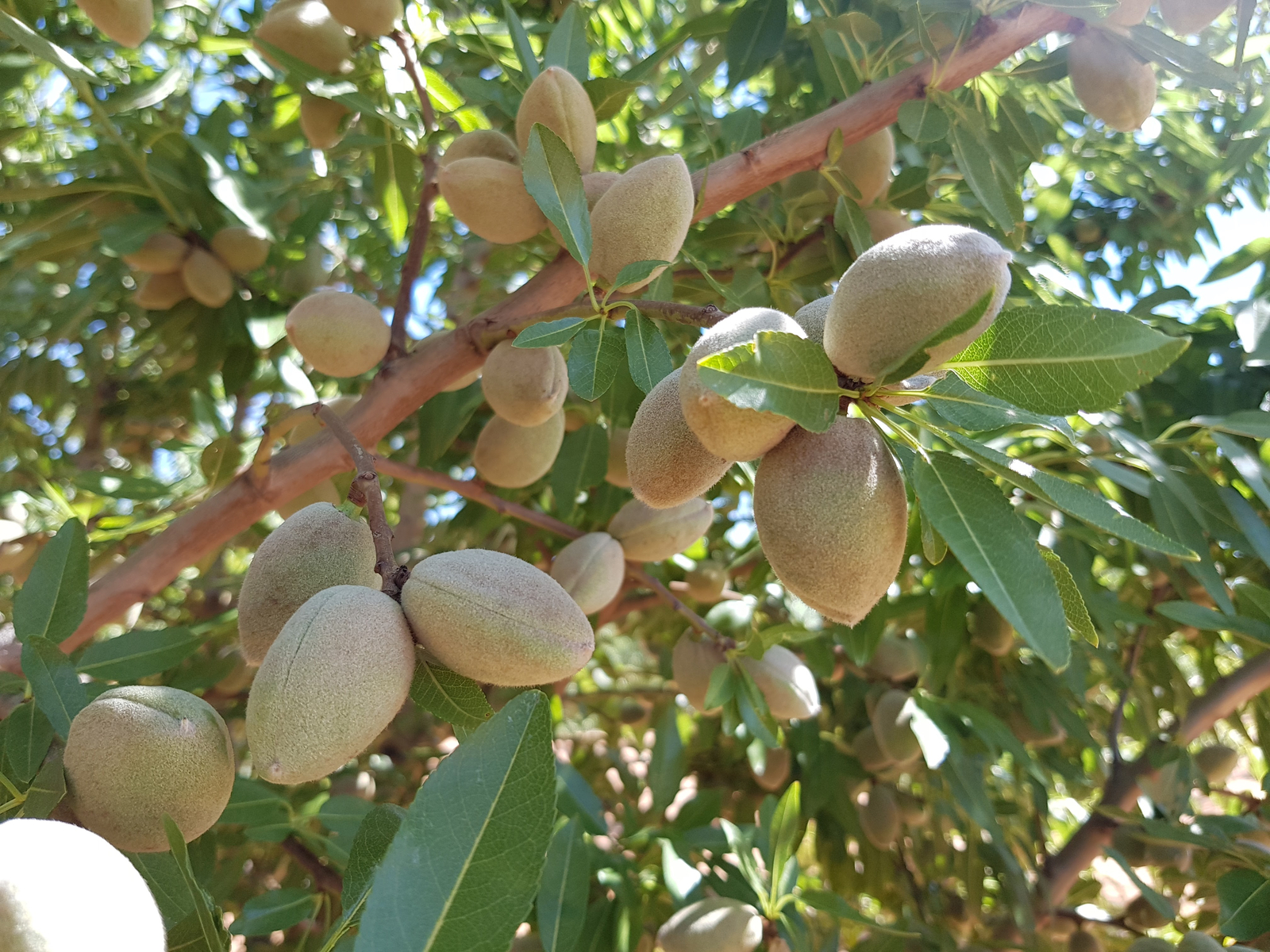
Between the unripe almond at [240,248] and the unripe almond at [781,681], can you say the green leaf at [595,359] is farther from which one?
the unripe almond at [240,248]

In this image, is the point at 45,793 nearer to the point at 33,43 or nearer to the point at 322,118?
the point at 33,43

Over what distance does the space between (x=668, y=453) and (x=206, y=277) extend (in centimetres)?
132

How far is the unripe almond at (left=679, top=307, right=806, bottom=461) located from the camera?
591mm

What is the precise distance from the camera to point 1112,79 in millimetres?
1213

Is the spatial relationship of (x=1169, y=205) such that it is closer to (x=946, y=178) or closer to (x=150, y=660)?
(x=946, y=178)

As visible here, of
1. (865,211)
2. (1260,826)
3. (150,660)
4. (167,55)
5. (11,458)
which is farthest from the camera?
(11,458)

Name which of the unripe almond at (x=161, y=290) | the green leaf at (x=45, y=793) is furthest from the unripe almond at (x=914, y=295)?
the unripe almond at (x=161, y=290)

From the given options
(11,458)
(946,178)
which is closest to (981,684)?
(946,178)

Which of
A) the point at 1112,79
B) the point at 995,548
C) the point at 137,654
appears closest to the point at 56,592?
the point at 137,654

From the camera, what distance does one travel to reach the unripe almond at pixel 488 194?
1098mm

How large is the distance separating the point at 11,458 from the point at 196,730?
249cm

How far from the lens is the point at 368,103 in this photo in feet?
4.12

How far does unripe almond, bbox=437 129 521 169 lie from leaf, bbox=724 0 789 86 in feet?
1.31

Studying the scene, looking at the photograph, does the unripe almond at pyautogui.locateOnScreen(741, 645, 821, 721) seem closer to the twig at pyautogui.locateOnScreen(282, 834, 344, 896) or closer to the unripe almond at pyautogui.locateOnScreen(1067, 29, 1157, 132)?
the twig at pyautogui.locateOnScreen(282, 834, 344, 896)
